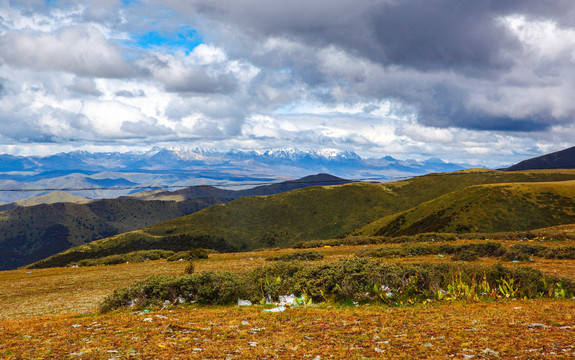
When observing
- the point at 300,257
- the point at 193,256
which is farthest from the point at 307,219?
the point at 300,257

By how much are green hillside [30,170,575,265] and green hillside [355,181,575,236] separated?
57.6 m

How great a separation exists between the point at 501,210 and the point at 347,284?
8288cm

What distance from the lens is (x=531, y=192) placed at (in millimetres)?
90000

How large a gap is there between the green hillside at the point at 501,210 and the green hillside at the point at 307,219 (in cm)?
5762

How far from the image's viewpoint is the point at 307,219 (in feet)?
585

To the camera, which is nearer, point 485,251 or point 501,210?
point 485,251

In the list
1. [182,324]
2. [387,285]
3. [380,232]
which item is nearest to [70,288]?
[182,324]

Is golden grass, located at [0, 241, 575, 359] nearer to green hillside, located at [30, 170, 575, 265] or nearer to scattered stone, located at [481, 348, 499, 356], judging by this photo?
scattered stone, located at [481, 348, 499, 356]

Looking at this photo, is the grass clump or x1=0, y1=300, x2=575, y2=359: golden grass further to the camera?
the grass clump

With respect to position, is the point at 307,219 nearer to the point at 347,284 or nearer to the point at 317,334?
the point at 347,284

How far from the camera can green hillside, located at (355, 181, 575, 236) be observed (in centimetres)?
7668

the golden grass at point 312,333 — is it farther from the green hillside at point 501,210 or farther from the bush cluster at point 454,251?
the green hillside at point 501,210

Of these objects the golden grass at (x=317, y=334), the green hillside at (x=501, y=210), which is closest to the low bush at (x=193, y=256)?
the golden grass at (x=317, y=334)

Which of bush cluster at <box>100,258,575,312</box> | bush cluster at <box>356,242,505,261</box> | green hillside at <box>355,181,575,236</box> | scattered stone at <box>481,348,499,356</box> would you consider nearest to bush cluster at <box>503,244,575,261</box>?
bush cluster at <box>356,242,505,261</box>
